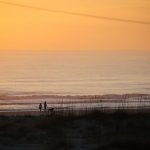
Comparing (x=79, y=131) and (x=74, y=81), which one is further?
(x=74, y=81)

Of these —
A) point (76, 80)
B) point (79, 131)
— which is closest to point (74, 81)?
point (76, 80)

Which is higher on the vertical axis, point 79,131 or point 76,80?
point 76,80

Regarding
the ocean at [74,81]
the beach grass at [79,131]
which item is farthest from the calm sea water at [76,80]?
the beach grass at [79,131]

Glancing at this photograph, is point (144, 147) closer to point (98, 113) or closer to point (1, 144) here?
point (1, 144)

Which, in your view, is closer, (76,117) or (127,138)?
(127,138)

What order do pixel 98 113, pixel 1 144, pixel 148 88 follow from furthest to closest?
pixel 148 88 → pixel 98 113 → pixel 1 144

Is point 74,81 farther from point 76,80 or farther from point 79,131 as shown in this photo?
point 79,131

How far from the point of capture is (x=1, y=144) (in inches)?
693

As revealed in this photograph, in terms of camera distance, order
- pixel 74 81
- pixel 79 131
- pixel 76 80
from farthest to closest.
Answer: pixel 76 80
pixel 74 81
pixel 79 131

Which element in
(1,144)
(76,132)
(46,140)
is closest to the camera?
(1,144)

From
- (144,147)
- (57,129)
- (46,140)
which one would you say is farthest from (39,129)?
(144,147)

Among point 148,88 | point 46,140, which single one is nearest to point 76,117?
point 46,140

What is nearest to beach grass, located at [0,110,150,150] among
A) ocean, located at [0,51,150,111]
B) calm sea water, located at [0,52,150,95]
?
ocean, located at [0,51,150,111]

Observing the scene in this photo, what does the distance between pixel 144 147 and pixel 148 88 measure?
5145 cm
